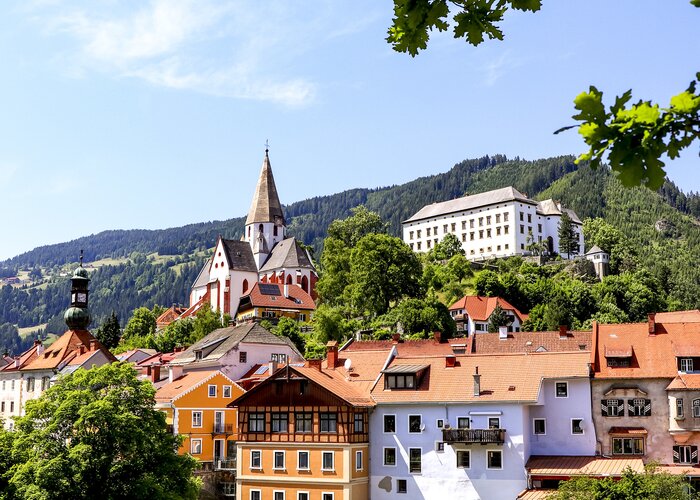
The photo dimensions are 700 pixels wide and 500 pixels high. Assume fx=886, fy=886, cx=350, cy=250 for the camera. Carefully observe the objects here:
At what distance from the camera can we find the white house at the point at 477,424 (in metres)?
54.6

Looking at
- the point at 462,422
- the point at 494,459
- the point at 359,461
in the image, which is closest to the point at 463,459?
the point at 494,459

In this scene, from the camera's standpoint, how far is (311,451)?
58.0 metres

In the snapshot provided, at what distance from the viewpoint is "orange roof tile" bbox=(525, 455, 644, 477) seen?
5078cm

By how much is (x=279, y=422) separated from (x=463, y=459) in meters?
12.6

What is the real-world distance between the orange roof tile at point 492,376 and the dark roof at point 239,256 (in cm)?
8109

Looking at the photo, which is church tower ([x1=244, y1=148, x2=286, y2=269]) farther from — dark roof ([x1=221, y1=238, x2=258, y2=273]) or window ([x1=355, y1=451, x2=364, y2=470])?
window ([x1=355, y1=451, x2=364, y2=470])

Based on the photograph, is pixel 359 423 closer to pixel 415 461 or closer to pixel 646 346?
pixel 415 461

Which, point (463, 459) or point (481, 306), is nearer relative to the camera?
point (463, 459)

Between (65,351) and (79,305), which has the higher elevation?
(79,305)

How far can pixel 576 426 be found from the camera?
55562 millimetres

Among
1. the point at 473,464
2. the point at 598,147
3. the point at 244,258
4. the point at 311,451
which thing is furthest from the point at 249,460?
Result: the point at 244,258

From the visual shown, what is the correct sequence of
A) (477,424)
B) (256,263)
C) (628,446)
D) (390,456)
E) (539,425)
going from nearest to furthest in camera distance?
(628,446), (477,424), (539,425), (390,456), (256,263)

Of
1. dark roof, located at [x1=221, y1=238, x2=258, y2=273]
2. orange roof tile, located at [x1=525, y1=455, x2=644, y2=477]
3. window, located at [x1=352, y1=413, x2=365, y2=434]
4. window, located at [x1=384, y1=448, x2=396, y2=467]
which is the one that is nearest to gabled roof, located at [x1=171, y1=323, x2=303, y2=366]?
window, located at [x1=352, y1=413, x2=365, y2=434]

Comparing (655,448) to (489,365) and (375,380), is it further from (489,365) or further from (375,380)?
(375,380)
